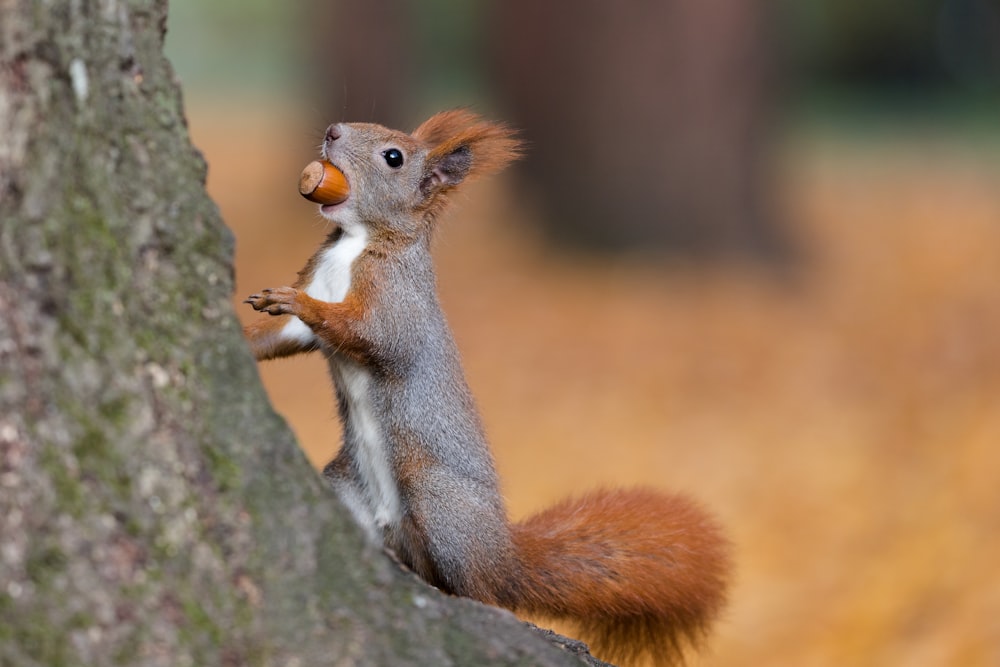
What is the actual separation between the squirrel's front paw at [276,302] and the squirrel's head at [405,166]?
0.72ft

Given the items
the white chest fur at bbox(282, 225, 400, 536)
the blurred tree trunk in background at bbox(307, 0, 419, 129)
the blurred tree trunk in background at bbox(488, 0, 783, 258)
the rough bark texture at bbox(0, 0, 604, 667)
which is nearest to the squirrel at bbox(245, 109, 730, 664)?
the white chest fur at bbox(282, 225, 400, 536)

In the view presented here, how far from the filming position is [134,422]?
1212mm

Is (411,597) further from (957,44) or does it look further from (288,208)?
(957,44)

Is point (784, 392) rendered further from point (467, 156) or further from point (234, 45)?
point (234, 45)

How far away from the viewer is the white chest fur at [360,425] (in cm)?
178

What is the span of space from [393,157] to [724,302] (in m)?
3.25

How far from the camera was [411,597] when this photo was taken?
138 cm

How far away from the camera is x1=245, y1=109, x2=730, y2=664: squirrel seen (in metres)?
1.74

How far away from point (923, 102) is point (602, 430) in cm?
572

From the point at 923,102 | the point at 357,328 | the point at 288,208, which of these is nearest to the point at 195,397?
the point at 357,328

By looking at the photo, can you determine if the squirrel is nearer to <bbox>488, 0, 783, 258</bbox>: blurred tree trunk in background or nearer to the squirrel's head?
the squirrel's head

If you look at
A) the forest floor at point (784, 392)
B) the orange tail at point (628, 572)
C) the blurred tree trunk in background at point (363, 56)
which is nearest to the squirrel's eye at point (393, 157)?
the forest floor at point (784, 392)

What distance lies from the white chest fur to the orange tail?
19 centimetres

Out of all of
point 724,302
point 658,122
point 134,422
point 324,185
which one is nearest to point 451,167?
point 324,185
